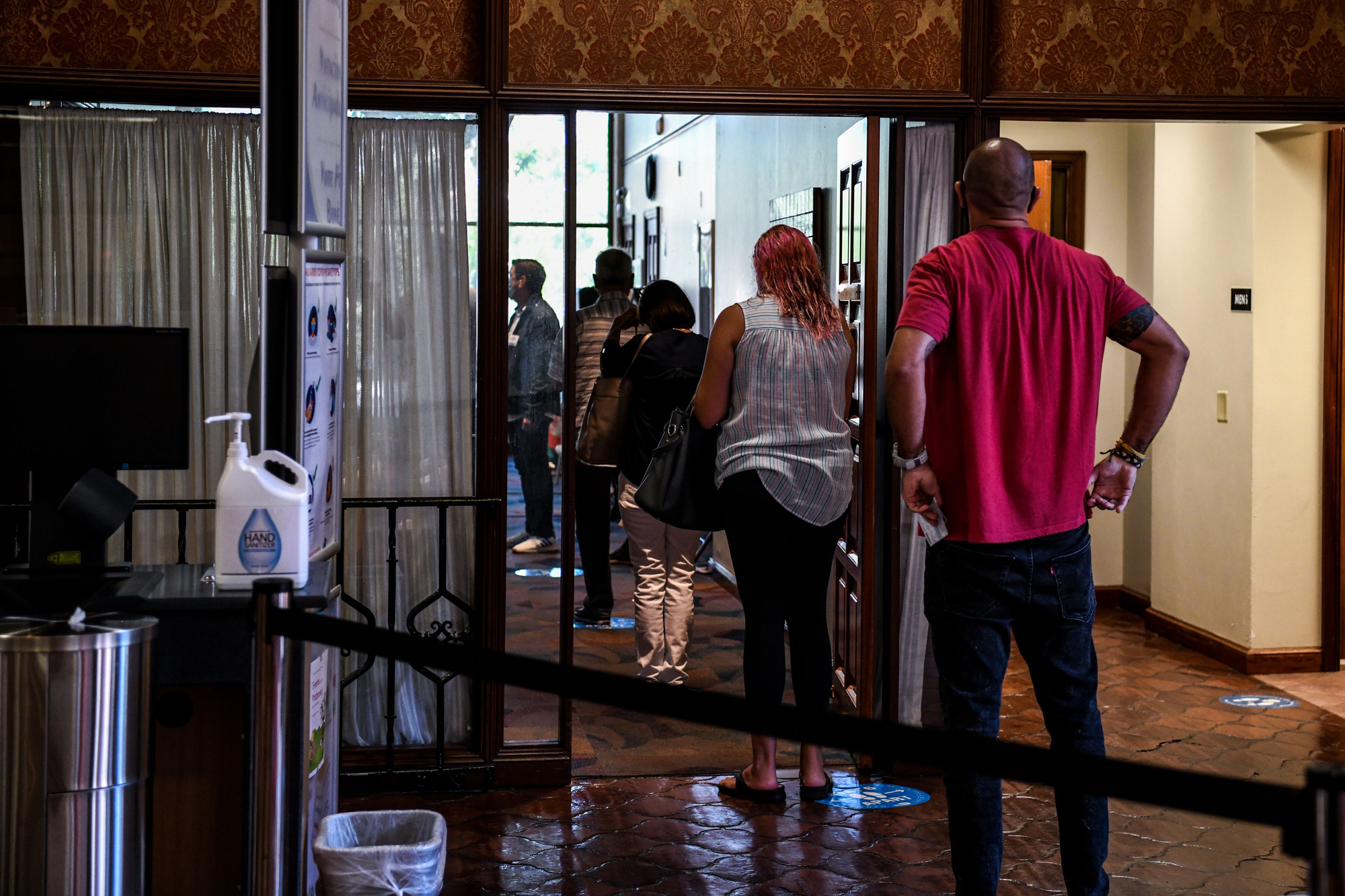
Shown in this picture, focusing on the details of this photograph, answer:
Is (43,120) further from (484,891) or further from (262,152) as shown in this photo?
(484,891)

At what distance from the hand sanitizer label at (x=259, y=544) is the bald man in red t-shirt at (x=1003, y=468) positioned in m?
1.30

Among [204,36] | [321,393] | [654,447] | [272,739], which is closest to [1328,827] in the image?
[272,739]

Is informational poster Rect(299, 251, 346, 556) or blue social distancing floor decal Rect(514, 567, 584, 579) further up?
informational poster Rect(299, 251, 346, 556)

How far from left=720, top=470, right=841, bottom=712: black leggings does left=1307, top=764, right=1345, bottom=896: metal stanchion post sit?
2.15 metres

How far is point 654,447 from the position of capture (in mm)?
4754

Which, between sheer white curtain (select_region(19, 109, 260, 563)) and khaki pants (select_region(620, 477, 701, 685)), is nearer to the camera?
sheer white curtain (select_region(19, 109, 260, 563))

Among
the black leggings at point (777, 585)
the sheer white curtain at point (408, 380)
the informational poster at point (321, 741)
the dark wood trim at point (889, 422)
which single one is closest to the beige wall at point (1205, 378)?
the dark wood trim at point (889, 422)

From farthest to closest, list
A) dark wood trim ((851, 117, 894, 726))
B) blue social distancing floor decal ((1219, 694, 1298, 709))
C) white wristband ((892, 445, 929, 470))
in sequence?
blue social distancing floor decal ((1219, 694, 1298, 709)), dark wood trim ((851, 117, 894, 726)), white wristband ((892, 445, 929, 470))

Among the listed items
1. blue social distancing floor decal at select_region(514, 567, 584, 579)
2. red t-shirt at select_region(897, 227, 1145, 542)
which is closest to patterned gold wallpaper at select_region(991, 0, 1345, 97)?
red t-shirt at select_region(897, 227, 1145, 542)

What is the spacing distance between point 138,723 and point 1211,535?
4859mm

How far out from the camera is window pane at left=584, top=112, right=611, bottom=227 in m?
13.4

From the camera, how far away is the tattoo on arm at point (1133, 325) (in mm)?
2801

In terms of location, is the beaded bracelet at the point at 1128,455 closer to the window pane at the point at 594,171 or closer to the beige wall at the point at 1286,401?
the beige wall at the point at 1286,401

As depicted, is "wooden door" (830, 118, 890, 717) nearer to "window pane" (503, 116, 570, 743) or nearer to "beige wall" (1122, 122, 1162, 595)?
"window pane" (503, 116, 570, 743)
